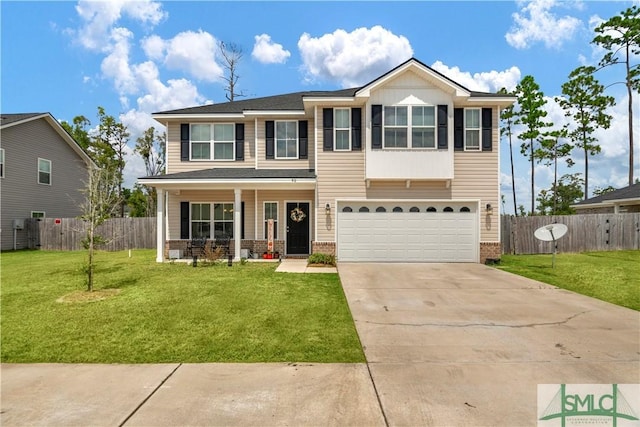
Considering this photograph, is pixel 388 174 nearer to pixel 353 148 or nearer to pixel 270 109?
pixel 353 148

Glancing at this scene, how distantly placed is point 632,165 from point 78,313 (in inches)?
1207

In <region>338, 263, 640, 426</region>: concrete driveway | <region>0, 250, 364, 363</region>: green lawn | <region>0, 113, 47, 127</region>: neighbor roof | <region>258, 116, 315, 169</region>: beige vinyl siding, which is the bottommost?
<region>338, 263, 640, 426</region>: concrete driveway

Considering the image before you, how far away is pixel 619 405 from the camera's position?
3426mm

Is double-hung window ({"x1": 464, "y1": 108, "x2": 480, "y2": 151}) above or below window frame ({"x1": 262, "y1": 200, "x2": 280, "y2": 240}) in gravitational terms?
above

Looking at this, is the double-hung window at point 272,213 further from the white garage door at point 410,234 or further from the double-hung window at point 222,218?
the white garage door at point 410,234

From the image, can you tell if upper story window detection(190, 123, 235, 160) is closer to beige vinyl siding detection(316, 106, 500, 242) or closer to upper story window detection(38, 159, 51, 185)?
beige vinyl siding detection(316, 106, 500, 242)

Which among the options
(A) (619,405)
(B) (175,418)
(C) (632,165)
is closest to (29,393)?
(B) (175,418)

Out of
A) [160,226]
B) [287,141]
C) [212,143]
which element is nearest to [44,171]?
[212,143]

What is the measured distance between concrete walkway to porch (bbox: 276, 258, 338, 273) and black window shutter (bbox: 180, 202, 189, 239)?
4412 millimetres

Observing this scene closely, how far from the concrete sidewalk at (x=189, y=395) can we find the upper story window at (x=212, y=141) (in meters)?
11.4

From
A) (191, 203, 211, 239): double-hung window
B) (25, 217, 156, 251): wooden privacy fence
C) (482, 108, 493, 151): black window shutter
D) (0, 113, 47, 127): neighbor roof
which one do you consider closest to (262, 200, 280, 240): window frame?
(191, 203, 211, 239): double-hung window

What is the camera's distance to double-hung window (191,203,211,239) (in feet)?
47.4

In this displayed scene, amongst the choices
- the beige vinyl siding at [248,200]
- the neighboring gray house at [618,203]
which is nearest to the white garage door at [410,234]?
the beige vinyl siding at [248,200]

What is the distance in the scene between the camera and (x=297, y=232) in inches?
558
